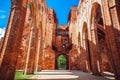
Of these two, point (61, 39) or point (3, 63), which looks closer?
point (3, 63)

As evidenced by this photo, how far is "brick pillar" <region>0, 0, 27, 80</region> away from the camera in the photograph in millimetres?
5688

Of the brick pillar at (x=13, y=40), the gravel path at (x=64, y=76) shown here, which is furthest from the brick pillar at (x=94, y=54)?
the brick pillar at (x=13, y=40)

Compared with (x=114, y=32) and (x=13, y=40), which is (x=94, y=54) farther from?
(x=13, y=40)

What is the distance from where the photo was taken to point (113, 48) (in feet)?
23.0

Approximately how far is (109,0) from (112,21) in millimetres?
1695

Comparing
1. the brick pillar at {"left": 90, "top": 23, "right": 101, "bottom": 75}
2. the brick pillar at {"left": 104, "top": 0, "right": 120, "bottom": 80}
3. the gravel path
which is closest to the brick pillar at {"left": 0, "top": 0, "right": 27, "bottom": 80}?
the gravel path

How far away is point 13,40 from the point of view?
641 cm

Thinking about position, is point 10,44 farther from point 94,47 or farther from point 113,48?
point 94,47

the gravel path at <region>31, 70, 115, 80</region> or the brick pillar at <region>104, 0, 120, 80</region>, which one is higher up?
the brick pillar at <region>104, 0, 120, 80</region>

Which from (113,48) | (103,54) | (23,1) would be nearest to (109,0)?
(113,48)

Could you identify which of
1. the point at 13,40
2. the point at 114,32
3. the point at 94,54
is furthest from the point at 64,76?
the point at 114,32

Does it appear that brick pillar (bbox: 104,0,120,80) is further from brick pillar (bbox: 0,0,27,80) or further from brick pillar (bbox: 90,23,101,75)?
brick pillar (bbox: 0,0,27,80)

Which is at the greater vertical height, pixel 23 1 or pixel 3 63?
pixel 23 1

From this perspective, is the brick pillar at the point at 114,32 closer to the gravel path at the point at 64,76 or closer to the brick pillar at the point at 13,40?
the gravel path at the point at 64,76
